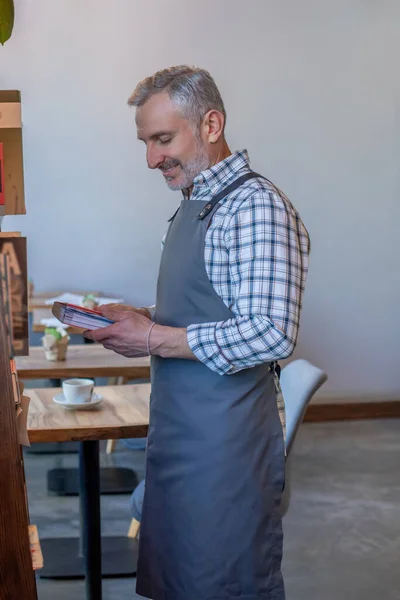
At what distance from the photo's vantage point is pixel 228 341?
1819mm

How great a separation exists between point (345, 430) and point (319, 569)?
2.34m

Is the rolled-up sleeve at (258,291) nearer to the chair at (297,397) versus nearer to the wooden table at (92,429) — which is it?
the wooden table at (92,429)

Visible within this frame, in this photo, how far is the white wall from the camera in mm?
5637

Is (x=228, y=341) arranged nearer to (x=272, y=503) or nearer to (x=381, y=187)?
(x=272, y=503)

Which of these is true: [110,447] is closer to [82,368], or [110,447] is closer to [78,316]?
[82,368]

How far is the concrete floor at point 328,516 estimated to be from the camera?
329 cm

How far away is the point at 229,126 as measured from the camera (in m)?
5.81

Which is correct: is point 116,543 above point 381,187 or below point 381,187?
below

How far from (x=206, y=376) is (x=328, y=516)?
2375mm

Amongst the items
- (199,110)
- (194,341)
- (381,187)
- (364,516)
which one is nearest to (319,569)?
(364,516)

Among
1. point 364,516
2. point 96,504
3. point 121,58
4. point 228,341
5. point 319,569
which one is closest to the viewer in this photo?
point 228,341

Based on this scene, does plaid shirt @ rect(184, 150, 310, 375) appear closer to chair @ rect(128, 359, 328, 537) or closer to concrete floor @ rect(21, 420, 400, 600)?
chair @ rect(128, 359, 328, 537)

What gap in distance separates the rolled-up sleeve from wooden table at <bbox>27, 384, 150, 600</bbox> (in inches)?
26.2

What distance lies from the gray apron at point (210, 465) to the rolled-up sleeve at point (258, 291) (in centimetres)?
9
